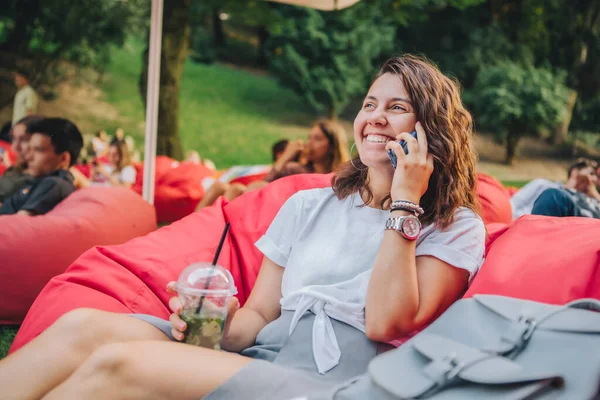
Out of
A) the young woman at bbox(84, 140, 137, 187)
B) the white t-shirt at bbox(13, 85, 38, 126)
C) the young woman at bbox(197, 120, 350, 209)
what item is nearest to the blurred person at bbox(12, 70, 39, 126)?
the white t-shirt at bbox(13, 85, 38, 126)

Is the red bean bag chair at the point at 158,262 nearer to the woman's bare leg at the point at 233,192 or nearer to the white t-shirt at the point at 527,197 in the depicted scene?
the woman's bare leg at the point at 233,192

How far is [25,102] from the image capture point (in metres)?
8.08

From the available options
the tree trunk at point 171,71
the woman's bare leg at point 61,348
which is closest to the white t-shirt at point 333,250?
the woman's bare leg at point 61,348

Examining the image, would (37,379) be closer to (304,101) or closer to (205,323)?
(205,323)

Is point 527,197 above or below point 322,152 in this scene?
below

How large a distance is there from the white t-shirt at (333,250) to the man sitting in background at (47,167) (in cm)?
193

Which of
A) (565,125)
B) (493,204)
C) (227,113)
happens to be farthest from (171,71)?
(565,125)

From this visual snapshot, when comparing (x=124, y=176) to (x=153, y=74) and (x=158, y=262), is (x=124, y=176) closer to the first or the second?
(x=153, y=74)

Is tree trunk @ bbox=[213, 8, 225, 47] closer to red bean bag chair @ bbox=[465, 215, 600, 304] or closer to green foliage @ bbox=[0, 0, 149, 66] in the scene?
green foliage @ bbox=[0, 0, 149, 66]

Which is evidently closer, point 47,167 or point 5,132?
point 47,167

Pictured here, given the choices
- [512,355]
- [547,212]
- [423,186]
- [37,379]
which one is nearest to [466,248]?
[423,186]

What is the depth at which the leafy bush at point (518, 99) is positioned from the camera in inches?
439

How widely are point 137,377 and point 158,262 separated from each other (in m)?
1.01

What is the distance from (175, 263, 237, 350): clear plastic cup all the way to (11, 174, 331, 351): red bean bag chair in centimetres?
64
